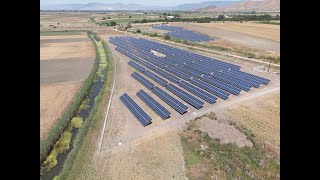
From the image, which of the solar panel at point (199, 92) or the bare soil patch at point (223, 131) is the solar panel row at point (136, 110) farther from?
the solar panel at point (199, 92)

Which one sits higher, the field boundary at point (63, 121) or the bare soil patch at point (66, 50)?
the bare soil patch at point (66, 50)

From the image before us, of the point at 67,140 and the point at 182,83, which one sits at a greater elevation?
the point at 182,83

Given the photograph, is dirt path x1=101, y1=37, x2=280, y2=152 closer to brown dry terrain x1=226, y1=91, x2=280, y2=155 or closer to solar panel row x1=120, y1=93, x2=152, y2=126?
solar panel row x1=120, y1=93, x2=152, y2=126

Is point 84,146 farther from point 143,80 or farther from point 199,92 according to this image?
point 143,80

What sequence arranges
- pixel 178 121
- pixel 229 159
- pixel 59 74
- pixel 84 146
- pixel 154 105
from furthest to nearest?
pixel 59 74
pixel 154 105
pixel 178 121
pixel 84 146
pixel 229 159

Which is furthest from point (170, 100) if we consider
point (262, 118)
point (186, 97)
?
point (262, 118)

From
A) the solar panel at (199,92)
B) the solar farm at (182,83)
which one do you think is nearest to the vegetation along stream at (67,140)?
the solar farm at (182,83)
